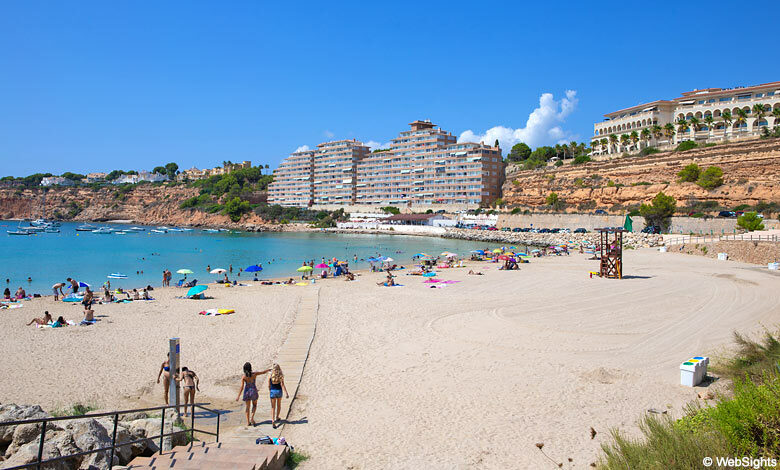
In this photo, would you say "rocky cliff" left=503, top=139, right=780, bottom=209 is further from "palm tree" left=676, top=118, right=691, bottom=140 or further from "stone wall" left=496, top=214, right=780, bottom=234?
"palm tree" left=676, top=118, right=691, bottom=140

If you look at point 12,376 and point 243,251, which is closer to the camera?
point 12,376

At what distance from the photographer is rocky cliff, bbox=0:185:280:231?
5219 inches

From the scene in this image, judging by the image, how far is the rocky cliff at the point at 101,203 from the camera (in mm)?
132550

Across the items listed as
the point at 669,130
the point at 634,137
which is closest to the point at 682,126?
the point at 669,130

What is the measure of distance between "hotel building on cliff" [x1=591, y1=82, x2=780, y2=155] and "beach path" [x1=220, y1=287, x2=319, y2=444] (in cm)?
6287

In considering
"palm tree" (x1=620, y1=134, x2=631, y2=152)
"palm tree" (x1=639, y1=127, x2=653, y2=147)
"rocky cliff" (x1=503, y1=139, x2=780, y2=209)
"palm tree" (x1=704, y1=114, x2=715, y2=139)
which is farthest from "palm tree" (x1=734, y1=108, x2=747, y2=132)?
"palm tree" (x1=620, y1=134, x2=631, y2=152)

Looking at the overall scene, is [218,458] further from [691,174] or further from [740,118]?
[740,118]

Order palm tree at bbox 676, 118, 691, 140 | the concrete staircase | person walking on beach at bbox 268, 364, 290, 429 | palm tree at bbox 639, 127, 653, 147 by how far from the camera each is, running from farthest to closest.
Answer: palm tree at bbox 639, 127, 653, 147, palm tree at bbox 676, 118, 691, 140, person walking on beach at bbox 268, 364, 290, 429, the concrete staircase

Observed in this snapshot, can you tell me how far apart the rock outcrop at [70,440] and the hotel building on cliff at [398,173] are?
86515mm

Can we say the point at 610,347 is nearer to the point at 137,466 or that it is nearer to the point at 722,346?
the point at 722,346

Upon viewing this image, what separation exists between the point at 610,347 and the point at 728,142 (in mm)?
58910

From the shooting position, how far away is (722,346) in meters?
12.3

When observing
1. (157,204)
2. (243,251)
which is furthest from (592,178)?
(157,204)

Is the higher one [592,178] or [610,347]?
[592,178]
